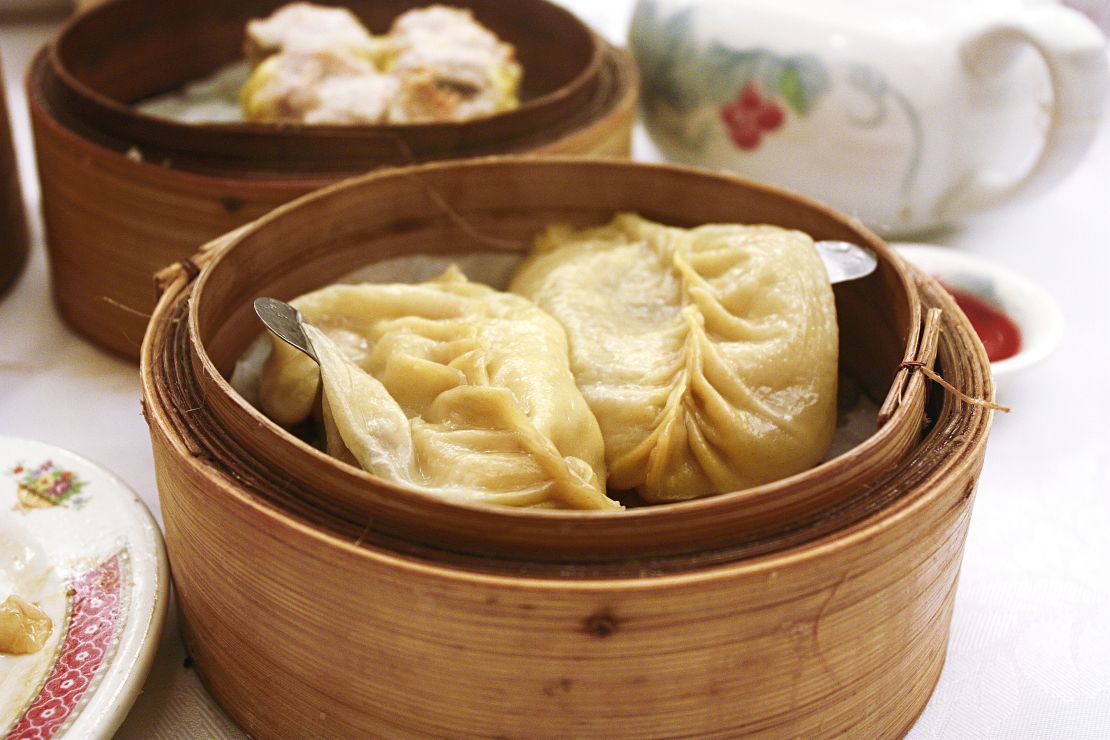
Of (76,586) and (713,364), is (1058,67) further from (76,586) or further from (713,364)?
(76,586)

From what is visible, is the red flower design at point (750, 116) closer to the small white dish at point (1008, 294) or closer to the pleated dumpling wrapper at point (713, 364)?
the small white dish at point (1008, 294)

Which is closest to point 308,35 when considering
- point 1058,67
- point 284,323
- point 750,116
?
point 750,116

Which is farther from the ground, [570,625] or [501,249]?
[570,625]

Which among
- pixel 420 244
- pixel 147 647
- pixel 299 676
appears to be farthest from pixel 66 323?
pixel 299 676

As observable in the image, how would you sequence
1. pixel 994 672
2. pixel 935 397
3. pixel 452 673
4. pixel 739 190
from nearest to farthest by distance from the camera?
1. pixel 452 673
2. pixel 935 397
3. pixel 994 672
4. pixel 739 190

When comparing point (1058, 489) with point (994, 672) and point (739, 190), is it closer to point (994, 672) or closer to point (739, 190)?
point (994, 672)

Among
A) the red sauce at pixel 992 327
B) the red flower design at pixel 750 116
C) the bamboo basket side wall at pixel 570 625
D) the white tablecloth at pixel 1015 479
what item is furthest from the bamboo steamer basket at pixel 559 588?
the red flower design at pixel 750 116
